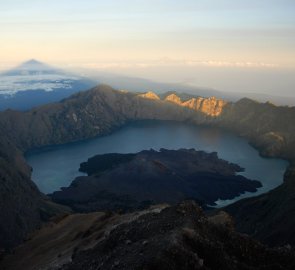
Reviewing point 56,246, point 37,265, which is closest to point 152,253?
point 37,265

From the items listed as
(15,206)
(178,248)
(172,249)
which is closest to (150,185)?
(15,206)

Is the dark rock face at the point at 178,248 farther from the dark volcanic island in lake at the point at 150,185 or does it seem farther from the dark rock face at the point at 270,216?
the dark volcanic island in lake at the point at 150,185

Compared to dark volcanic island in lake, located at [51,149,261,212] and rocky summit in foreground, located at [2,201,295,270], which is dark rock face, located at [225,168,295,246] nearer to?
rocky summit in foreground, located at [2,201,295,270]

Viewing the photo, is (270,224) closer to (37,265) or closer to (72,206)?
(37,265)

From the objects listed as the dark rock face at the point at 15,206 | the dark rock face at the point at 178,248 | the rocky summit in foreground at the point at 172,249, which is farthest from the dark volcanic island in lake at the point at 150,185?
the dark rock face at the point at 178,248

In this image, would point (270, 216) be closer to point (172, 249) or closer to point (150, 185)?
point (172, 249)

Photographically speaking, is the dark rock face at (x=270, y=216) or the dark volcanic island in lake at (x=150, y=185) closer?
the dark rock face at (x=270, y=216)
